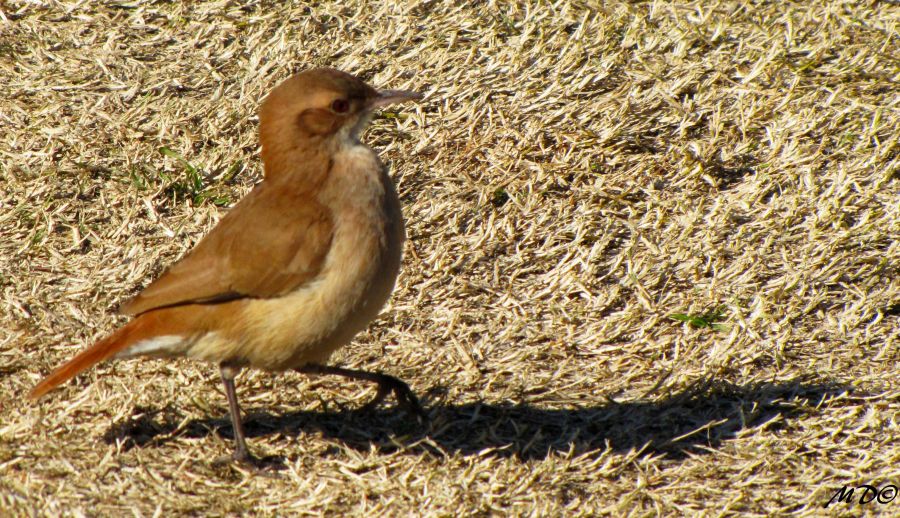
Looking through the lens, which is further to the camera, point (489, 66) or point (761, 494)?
point (489, 66)

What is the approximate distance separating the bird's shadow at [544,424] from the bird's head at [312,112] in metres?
1.23

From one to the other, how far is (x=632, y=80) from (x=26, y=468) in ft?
13.5

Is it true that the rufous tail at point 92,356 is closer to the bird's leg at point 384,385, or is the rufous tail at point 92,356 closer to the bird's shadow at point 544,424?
the bird's shadow at point 544,424

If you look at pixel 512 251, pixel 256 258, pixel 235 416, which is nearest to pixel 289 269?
pixel 256 258

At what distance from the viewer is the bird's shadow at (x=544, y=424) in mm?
5148

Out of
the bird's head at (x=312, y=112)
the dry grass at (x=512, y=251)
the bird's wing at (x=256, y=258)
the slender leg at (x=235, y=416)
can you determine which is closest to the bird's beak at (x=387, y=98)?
the bird's head at (x=312, y=112)

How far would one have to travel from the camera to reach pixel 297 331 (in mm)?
4770

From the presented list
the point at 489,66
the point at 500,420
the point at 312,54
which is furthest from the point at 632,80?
the point at 500,420

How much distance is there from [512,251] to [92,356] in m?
2.38

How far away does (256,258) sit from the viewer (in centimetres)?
486

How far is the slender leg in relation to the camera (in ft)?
16.1

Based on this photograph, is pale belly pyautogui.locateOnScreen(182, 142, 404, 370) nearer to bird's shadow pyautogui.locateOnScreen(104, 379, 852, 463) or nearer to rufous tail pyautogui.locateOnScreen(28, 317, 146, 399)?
rufous tail pyautogui.locateOnScreen(28, 317, 146, 399)

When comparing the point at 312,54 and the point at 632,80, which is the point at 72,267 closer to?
the point at 312,54

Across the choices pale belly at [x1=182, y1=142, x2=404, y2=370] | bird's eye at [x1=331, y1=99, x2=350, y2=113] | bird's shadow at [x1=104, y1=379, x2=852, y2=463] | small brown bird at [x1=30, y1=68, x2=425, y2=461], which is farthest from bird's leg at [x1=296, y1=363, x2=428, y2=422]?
bird's eye at [x1=331, y1=99, x2=350, y2=113]
